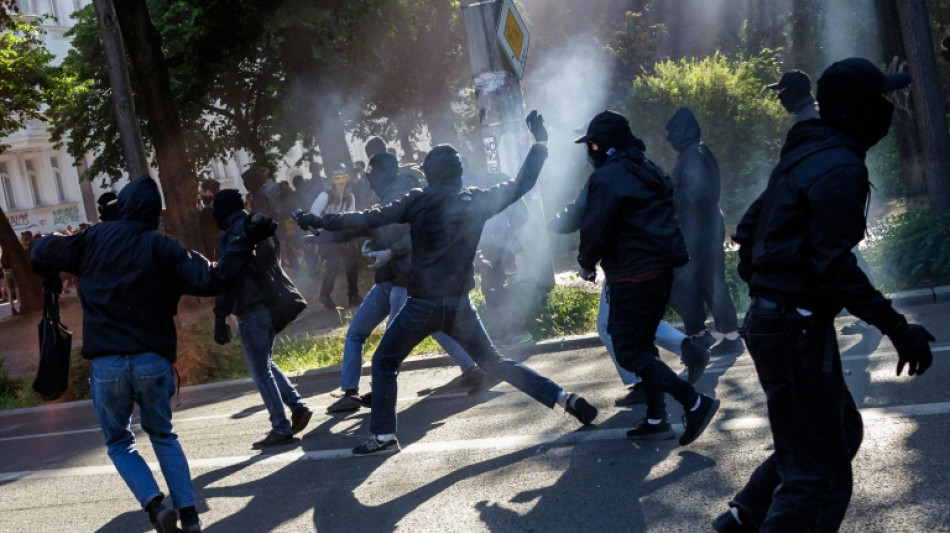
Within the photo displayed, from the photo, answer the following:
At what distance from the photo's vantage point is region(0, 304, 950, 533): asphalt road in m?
4.99

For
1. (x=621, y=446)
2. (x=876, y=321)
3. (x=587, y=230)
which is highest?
(x=587, y=230)

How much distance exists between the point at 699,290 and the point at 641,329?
254cm

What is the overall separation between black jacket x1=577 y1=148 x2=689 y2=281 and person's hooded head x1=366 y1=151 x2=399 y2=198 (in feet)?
6.98

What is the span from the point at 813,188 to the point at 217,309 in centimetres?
469

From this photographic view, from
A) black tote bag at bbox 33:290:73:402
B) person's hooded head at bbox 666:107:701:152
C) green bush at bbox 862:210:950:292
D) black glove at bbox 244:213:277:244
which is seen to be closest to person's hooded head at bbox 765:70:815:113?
person's hooded head at bbox 666:107:701:152

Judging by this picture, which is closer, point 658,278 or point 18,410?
point 658,278

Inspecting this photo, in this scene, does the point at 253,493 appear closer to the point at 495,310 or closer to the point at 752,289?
the point at 752,289

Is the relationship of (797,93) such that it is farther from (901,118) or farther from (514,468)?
(901,118)

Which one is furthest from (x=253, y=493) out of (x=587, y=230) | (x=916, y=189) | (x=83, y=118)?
(x=83, y=118)

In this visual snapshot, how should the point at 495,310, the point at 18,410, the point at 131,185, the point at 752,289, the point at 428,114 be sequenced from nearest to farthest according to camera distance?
the point at 752,289 → the point at 131,185 → the point at 495,310 → the point at 18,410 → the point at 428,114

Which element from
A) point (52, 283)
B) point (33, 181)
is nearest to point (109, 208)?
point (52, 283)

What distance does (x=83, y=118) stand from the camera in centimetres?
2439

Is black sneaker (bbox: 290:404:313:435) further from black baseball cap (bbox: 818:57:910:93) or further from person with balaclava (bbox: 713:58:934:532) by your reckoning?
black baseball cap (bbox: 818:57:910:93)

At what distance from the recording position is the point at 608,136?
19.9 feet
